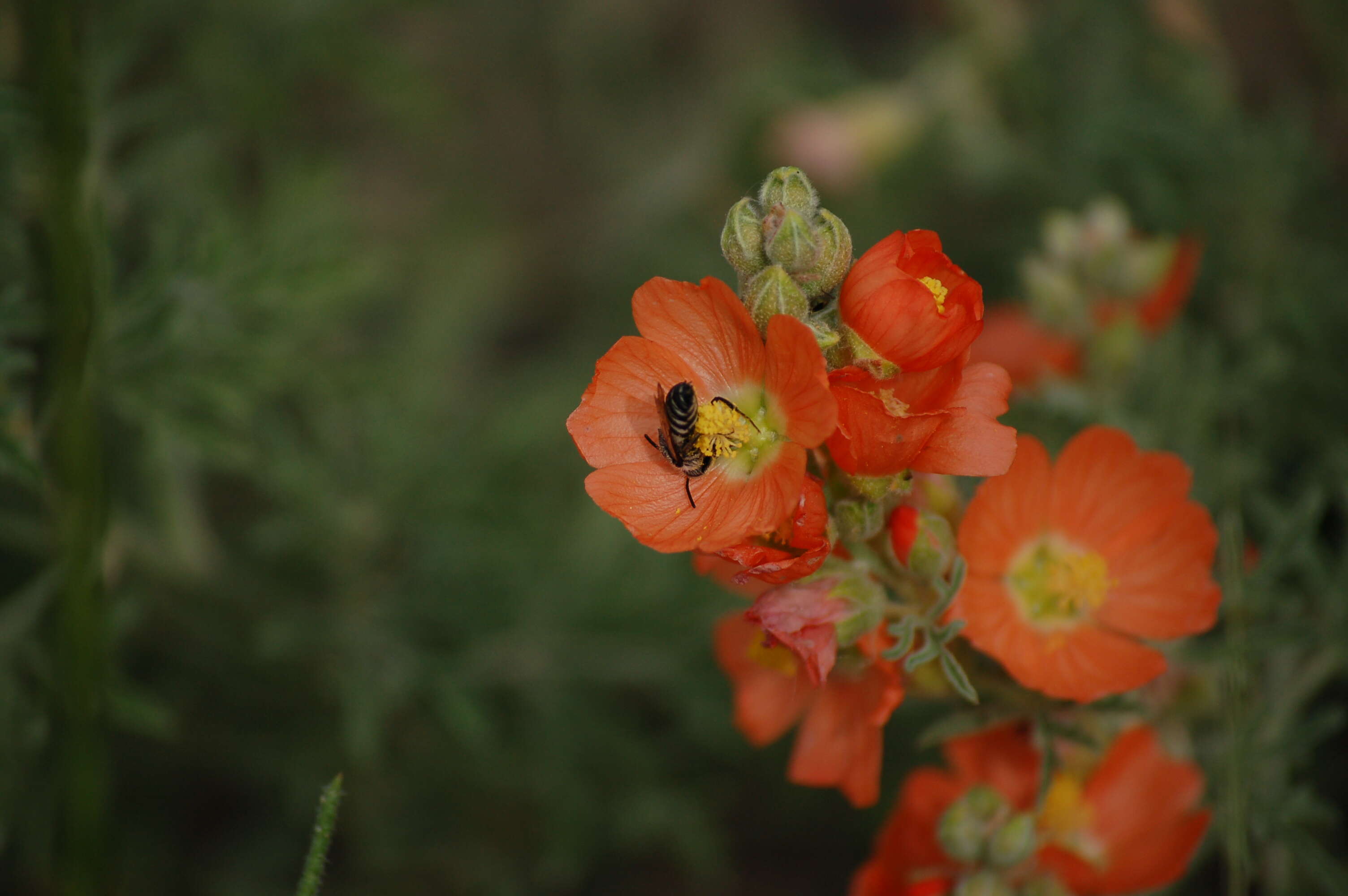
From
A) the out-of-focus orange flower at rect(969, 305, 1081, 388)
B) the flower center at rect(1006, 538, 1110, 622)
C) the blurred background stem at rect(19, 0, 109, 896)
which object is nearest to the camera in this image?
the flower center at rect(1006, 538, 1110, 622)

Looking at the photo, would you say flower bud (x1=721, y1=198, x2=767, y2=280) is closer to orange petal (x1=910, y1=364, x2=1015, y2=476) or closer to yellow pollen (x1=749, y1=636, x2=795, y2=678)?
orange petal (x1=910, y1=364, x2=1015, y2=476)

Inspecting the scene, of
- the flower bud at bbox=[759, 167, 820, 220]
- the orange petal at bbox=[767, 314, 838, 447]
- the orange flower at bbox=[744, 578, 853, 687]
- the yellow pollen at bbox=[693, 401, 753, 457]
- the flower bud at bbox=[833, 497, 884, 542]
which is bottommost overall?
the orange flower at bbox=[744, 578, 853, 687]

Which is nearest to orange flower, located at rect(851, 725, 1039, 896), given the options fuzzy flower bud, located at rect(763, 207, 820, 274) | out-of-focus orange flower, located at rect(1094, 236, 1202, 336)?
fuzzy flower bud, located at rect(763, 207, 820, 274)

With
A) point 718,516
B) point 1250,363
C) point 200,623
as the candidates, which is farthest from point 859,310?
point 200,623

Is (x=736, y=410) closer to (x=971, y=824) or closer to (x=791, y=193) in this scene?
(x=791, y=193)

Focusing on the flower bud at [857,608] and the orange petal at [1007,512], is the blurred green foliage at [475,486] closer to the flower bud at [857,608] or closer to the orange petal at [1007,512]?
the orange petal at [1007,512]

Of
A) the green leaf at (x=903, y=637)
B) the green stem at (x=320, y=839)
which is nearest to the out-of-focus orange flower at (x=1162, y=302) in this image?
the green leaf at (x=903, y=637)

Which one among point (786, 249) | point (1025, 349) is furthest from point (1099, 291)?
point (786, 249)
